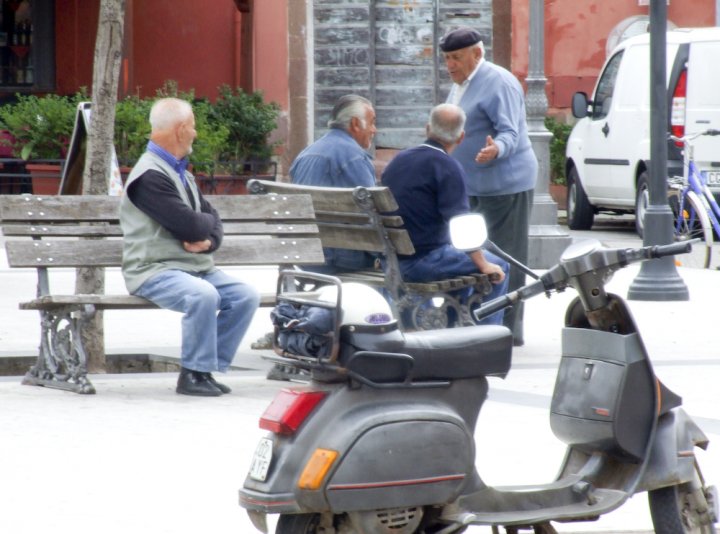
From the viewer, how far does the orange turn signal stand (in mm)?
3928

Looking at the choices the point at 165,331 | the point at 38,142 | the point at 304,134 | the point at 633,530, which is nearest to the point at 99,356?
the point at 165,331

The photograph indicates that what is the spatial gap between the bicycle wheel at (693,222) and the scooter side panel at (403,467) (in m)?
9.22

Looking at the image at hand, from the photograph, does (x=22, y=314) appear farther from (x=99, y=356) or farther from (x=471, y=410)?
(x=471, y=410)

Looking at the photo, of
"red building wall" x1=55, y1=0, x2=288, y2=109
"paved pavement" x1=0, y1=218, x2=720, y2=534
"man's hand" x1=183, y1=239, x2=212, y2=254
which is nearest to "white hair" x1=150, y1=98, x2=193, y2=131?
"man's hand" x1=183, y1=239, x2=212, y2=254

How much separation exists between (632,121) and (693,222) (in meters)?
3.18

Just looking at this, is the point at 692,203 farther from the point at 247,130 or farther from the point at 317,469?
the point at 317,469

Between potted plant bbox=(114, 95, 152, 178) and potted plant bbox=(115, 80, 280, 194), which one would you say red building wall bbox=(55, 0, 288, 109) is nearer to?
potted plant bbox=(115, 80, 280, 194)

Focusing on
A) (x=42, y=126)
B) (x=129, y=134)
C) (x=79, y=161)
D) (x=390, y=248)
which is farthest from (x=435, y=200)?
(x=42, y=126)

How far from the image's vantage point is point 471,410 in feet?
14.1

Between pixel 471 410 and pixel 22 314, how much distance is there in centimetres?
628

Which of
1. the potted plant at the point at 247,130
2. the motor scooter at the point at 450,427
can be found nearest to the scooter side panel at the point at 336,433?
the motor scooter at the point at 450,427

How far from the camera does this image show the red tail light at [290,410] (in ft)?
13.2

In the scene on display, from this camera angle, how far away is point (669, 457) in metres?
4.43

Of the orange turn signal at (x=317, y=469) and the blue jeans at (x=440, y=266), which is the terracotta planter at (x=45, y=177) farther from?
the orange turn signal at (x=317, y=469)
